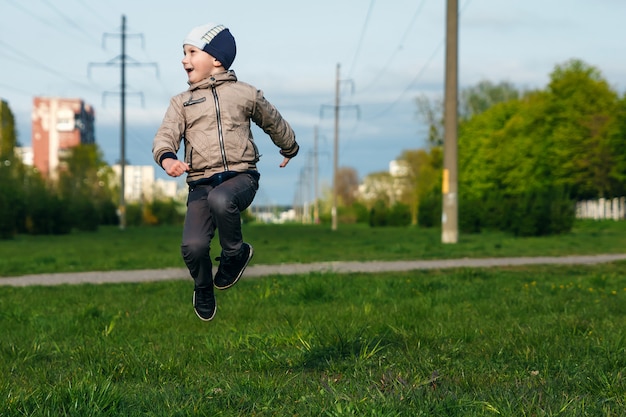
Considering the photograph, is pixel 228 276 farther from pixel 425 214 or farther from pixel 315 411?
pixel 425 214

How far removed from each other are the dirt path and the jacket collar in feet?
33.2

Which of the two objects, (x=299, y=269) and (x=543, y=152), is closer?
(x=299, y=269)

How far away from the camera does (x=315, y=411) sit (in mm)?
4531

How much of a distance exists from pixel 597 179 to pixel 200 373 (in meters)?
59.7

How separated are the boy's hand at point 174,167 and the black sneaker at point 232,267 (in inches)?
28.9

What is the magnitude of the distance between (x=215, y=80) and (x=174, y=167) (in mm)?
665

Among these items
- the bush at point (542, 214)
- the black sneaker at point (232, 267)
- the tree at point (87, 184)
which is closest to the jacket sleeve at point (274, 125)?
the black sneaker at point (232, 267)

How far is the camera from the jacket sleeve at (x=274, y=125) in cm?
498

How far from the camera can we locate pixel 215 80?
4.82 m

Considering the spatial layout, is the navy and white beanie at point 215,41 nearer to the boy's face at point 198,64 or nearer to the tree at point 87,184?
the boy's face at point 198,64

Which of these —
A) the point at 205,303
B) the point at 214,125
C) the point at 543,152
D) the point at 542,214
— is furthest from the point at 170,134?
the point at 543,152

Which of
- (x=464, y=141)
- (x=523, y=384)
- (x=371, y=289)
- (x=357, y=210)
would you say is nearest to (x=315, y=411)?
(x=523, y=384)

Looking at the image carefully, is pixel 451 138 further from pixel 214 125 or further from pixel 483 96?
pixel 483 96

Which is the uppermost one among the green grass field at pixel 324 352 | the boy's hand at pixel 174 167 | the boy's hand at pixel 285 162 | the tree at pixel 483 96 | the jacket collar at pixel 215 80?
the tree at pixel 483 96
